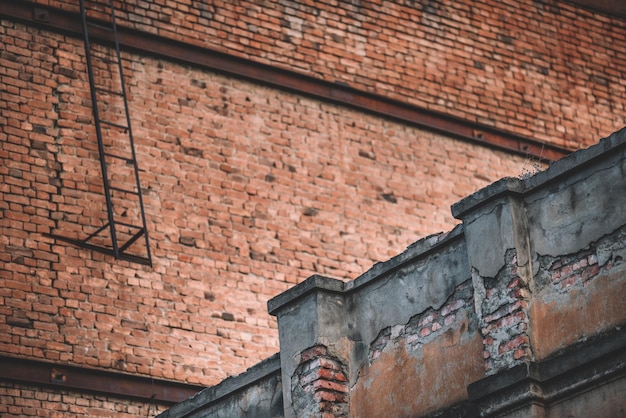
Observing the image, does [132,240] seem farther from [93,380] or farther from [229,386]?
[229,386]

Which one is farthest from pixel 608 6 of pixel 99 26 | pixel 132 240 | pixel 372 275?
pixel 372 275

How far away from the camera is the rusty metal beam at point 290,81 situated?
46.8ft

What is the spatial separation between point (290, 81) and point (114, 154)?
2668mm

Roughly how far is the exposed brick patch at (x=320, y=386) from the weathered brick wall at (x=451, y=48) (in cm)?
696

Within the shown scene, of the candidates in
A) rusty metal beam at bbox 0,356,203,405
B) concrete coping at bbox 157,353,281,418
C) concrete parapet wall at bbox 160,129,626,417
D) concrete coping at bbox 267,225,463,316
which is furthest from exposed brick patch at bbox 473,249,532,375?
rusty metal beam at bbox 0,356,203,405

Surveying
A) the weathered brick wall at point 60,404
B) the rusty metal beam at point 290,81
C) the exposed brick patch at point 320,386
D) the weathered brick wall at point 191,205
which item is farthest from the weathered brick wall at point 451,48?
the exposed brick patch at point 320,386

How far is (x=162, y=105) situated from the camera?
48.2ft

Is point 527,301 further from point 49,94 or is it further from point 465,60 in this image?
point 465,60

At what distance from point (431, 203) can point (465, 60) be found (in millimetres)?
2284

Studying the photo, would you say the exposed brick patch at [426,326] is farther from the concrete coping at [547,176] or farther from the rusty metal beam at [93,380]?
the rusty metal beam at [93,380]

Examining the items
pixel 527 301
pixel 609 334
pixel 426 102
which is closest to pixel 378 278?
pixel 527 301

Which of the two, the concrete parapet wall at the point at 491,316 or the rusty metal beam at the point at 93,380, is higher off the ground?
the rusty metal beam at the point at 93,380

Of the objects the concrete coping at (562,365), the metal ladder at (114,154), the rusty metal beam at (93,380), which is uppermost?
the metal ladder at (114,154)

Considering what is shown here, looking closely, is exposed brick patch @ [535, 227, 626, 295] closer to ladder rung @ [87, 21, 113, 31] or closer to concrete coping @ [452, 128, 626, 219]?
concrete coping @ [452, 128, 626, 219]
